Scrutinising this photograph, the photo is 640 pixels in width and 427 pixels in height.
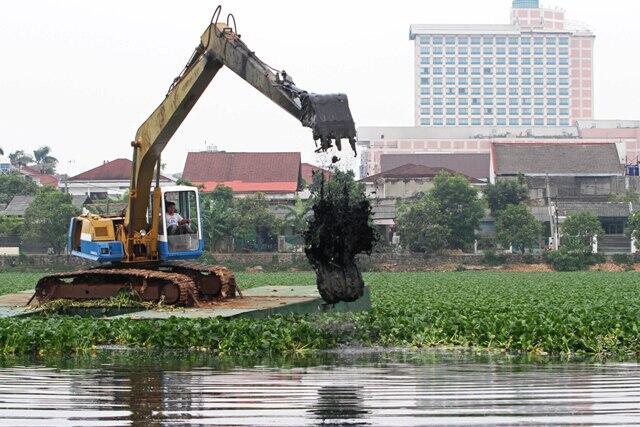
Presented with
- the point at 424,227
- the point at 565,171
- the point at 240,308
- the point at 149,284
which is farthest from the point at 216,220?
the point at 240,308

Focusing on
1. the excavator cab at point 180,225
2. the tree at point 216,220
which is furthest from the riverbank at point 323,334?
the tree at point 216,220

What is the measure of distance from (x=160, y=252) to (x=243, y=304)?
2.36 metres

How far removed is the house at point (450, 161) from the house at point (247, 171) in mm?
21952

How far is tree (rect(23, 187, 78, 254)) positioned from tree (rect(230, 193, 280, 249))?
9.57 metres

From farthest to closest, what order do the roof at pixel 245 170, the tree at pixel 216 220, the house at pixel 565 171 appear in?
the roof at pixel 245 170
the house at pixel 565 171
the tree at pixel 216 220

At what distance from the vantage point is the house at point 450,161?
5645 inches

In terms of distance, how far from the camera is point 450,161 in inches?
5802

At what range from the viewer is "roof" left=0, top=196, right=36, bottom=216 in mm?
108438

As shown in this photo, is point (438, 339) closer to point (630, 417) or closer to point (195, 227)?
point (195, 227)

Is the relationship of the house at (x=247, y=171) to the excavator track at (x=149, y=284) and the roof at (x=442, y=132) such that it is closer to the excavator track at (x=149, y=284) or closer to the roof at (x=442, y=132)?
the roof at (x=442, y=132)

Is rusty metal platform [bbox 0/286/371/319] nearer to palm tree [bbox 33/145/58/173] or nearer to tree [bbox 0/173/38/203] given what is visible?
tree [bbox 0/173/38/203]

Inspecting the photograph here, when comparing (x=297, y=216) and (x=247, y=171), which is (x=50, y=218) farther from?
(x=247, y=171)

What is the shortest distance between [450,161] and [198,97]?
12116 cm

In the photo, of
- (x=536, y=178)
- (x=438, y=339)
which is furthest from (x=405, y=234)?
(x=438, y=339)
